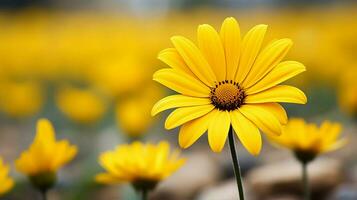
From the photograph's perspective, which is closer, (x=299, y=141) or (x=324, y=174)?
(x=299, y=141)

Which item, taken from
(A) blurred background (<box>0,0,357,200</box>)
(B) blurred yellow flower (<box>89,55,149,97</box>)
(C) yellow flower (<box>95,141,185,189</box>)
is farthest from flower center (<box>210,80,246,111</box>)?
(B) blurred yellow flower (<box>89,55,149,97</box>)

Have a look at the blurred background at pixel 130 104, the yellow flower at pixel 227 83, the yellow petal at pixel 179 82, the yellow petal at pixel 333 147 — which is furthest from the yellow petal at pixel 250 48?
the blurred background at pixel 130 104

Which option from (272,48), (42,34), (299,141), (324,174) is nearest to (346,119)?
(324,174)

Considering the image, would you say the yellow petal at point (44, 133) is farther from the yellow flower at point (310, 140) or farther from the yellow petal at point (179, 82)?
the yellow flower at point (310, 140)

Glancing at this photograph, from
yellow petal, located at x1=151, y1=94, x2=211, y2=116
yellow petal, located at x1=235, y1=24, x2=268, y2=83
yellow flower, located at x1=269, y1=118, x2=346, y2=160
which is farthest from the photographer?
yellow flower, located at x1=269, y1=118, x2=346, y2=160

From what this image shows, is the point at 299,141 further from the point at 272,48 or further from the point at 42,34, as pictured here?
the point at 42,34

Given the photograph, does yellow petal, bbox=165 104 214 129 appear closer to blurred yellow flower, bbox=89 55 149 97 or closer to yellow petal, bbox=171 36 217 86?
yellow petal, bbox=171 36 217 86
